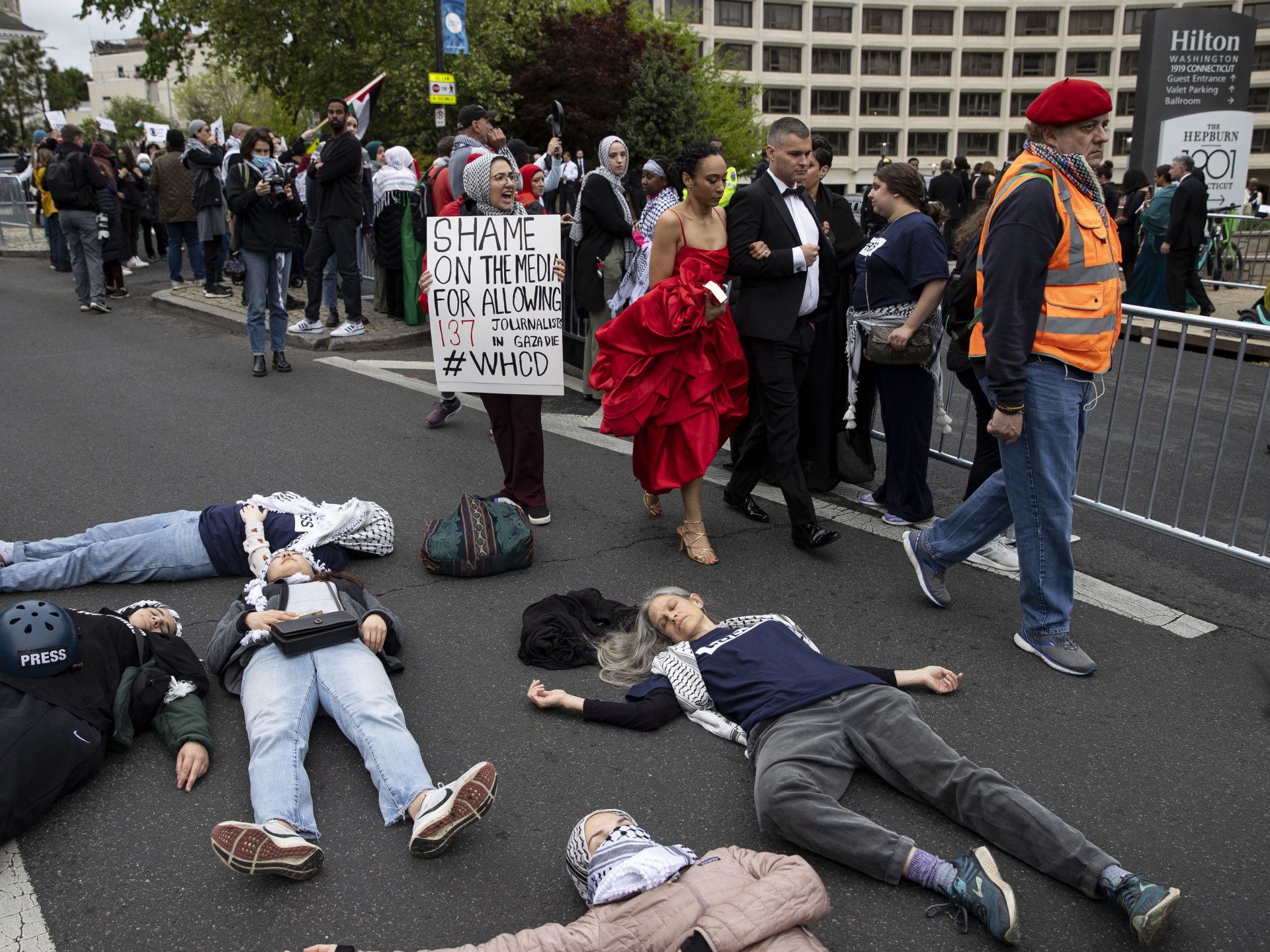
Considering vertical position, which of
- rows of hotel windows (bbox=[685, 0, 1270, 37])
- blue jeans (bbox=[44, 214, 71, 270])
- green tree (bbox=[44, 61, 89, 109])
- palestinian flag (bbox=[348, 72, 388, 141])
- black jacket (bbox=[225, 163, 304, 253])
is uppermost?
rows of hotel windows (bbox=[685, 0, 1270, 37])

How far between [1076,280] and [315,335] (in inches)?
318

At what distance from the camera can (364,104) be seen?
34.0ft

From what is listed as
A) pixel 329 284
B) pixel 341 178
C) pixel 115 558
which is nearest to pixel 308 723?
pixel 115 558

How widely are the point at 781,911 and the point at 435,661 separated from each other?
2106 mm

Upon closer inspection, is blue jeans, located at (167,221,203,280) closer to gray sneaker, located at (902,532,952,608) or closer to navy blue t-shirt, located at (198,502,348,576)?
navy blue t-shirt, located at (198,502,348,576)

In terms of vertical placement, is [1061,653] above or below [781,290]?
below

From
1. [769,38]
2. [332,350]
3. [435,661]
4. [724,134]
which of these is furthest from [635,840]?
[769,38]

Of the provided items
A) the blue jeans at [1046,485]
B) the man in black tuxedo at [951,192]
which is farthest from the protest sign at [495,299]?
the man in black tuxedo at [951,192]

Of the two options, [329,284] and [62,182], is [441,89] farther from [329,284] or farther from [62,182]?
[329,284]

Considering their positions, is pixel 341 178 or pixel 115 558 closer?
pixel 115 558

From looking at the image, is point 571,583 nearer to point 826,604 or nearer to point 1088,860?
point 826,604

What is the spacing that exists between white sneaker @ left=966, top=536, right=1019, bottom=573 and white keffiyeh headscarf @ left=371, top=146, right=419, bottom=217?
7.97m

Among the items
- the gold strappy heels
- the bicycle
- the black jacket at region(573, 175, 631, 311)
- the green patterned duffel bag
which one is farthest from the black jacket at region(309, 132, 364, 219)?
the bicycle

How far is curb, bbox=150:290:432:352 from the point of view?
1026cm
